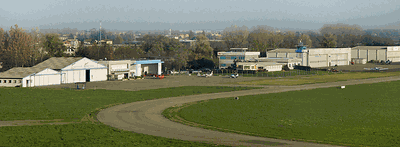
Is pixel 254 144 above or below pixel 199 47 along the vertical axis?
below

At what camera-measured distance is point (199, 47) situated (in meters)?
173

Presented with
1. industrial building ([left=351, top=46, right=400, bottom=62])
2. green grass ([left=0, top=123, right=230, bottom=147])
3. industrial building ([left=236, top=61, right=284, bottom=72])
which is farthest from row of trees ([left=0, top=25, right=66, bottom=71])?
industrial building ([left=351, top=46, right=400, bottom=62])

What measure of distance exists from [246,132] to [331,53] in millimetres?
125330

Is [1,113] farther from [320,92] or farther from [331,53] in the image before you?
[331,53]

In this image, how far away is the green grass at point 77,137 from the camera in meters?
31.4

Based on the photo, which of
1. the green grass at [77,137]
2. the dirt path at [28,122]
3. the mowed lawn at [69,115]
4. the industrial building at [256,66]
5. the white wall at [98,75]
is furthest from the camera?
the industrial building at [256,66]

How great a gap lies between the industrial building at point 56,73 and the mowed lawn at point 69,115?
8064 mm

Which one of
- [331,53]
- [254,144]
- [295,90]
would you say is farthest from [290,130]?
[331,53]

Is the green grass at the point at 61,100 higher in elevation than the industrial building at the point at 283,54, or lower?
lower

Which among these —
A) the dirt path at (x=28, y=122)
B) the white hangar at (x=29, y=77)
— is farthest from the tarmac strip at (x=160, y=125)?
the white hangar at (x=29, y=77)

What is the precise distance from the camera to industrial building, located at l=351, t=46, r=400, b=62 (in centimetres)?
16912

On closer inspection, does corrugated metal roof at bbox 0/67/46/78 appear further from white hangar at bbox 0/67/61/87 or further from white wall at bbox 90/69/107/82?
white wall at bbox 90/69/107/82

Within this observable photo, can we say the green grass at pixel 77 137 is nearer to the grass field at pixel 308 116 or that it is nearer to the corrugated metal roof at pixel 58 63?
the grass field at pixel 308 116

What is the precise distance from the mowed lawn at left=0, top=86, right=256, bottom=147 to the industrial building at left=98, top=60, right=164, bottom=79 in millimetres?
27041
